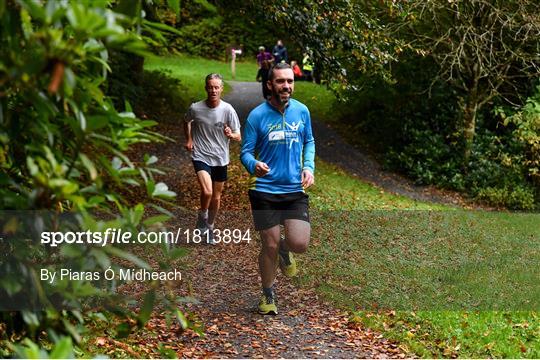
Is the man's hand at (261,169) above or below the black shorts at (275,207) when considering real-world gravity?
above

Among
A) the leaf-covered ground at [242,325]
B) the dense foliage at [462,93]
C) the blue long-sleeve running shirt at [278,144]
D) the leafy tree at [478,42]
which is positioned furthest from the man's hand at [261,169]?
the leafy tree at [478,42]

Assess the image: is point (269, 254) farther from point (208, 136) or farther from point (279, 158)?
point (208, 136)

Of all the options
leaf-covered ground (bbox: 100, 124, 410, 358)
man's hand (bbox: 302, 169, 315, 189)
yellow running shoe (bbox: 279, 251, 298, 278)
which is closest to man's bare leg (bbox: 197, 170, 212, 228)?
leaf-covered ground (bbox: 100, 124, 410, 358)

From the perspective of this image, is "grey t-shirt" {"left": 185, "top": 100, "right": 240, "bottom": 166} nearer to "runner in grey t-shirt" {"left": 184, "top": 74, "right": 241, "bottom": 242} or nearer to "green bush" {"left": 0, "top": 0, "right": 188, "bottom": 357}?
"runner in grey t-shirt" {"left": 184, "top": 74, "right": 241, "bottom": 242}

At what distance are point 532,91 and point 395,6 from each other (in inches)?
315

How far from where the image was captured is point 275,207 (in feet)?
24.4

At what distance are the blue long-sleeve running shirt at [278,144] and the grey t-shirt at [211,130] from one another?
3.07 meters

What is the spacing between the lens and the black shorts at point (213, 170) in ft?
34.8

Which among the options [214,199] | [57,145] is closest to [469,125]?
[214,199]

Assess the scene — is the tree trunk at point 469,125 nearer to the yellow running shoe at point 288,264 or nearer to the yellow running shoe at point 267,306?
the yellow running shoe at point 288,264

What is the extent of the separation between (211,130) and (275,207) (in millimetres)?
3262

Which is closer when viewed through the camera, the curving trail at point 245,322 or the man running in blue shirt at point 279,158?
the curving trail at point 245,322

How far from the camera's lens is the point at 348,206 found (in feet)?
51.7

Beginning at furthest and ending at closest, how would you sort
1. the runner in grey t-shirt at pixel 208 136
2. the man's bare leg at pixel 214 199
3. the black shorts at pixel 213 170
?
the man's bare leg at pixel 214 199
the black shorts at pixel 213 170
the runner in grey t-shirt at pixel 208 136
